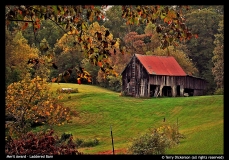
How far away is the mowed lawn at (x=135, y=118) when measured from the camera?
29781mm

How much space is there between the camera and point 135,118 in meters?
43.5

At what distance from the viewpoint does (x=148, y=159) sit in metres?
7.07

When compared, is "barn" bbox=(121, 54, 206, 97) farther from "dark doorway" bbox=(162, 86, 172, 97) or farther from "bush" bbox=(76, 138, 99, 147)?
"bush" bbox=(76, 138, 99, 147)

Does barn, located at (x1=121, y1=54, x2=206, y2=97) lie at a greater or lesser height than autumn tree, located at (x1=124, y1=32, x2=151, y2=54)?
lesser

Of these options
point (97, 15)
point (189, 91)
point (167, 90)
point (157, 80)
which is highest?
point (97, 15)

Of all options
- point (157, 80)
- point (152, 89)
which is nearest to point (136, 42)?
point (152, 89)

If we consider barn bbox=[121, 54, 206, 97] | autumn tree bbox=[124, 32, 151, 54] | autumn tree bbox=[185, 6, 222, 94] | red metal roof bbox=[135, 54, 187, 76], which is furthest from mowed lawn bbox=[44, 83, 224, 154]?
autumn tree bbox=[185, 6, 222, 94]

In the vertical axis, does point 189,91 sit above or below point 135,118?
above

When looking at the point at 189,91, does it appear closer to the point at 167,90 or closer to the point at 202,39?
the point at 167,90

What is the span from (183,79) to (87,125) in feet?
80.7

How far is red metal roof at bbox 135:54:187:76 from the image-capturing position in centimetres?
6112

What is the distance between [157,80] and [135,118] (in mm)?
18229

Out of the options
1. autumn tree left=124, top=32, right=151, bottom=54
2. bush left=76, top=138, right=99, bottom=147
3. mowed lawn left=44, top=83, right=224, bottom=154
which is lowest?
bush left=76, top=138, right=99, bottom=147
